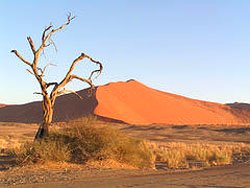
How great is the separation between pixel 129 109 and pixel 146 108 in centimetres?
755

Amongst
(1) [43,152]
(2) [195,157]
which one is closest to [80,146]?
Answer: (1) [43,152]

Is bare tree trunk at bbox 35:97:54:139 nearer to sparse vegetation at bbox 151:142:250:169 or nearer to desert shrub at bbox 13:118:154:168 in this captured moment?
desert shrub at bbox 13:118:154:168

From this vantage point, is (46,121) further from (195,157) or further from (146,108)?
(146,108)

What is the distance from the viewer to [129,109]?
10225 centimetres

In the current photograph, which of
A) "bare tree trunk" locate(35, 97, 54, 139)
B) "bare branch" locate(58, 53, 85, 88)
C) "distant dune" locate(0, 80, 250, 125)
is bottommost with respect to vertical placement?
"bare tree trunk" locate(35, 97, 54, 139)

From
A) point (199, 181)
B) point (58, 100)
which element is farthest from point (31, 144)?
point (58, 100)

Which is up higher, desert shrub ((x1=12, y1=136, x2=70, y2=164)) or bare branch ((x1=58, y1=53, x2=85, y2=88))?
bare branch ((x1=58, y1=53, x2=85, y2=88))

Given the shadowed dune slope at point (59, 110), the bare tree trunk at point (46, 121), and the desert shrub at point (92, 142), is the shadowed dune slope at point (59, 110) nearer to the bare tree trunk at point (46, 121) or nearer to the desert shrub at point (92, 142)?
the bare tree trunk at point (46, 121)

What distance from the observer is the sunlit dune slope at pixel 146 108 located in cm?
9612

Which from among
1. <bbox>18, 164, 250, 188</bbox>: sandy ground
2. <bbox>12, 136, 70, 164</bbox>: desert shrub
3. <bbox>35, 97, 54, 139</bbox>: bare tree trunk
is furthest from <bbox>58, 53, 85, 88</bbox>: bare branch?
<bbox>18, 164, 250, 188</bbox>: sandy ground

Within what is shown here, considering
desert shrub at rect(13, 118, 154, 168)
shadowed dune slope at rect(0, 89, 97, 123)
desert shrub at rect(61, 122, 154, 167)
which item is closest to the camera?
desert shrub at rect(13, 118, 154, 168)

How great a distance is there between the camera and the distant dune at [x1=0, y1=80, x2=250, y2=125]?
9431cm

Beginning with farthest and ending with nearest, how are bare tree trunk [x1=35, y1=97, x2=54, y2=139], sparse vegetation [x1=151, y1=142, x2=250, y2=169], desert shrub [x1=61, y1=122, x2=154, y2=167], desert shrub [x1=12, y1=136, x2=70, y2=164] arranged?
sparse vegetation [x1=151, y1=142, x2=250, y2=169], bare tree trunk [x1=35, y1=97, x2=54, y2=139], desert shrub [x1=61, y1=122, x2=154, y2=167], desert shrub [x1=12, y1=136, x2=70, y2=164]

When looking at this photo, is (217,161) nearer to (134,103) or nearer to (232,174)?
(232,174)
